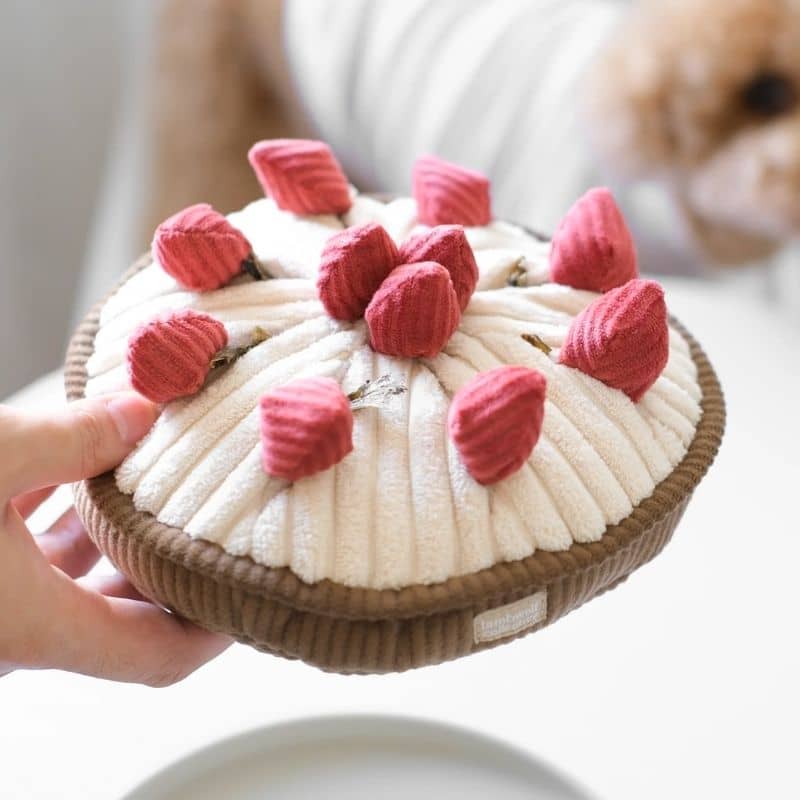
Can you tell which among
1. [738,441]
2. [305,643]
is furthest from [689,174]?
[305,643]

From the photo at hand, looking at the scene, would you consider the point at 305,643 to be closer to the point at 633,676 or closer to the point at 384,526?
the point at 384,526

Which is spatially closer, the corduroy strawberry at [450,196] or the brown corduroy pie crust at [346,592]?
Answer: the brown corduroy pie crust at [346,592]

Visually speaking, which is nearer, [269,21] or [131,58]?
[269,21]

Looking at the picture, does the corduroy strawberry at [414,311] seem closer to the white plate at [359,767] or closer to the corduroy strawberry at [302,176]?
the corduroy strawberry at [302,176]

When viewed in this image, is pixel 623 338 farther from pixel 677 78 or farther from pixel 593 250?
pixel 677 78

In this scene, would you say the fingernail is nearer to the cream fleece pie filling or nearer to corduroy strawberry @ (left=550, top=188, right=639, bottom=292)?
the cream fleece pie filling

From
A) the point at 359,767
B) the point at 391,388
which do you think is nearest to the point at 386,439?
the point at 391,388

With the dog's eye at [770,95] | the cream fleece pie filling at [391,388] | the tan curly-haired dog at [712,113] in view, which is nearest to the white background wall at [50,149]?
the tan curly-haired dog at [712,113]
